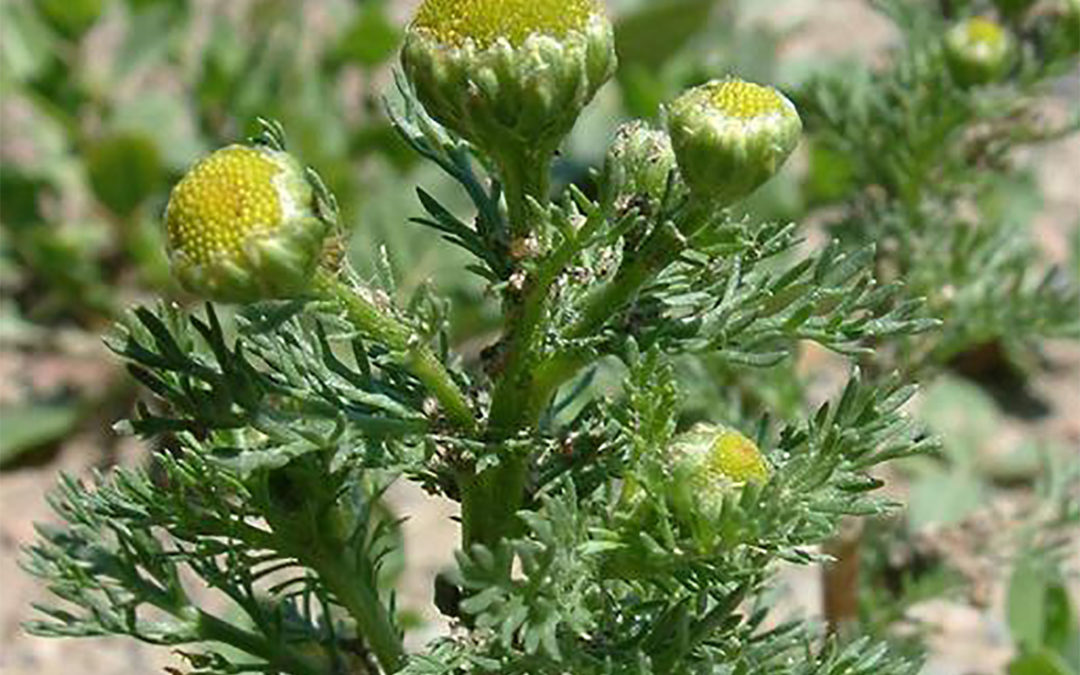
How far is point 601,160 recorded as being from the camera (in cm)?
428

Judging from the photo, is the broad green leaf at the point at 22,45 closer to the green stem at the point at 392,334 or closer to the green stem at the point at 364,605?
the green stem at the point at 364,605

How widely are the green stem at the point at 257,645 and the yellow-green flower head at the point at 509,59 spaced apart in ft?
2.03

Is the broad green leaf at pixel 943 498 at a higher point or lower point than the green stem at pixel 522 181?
higher

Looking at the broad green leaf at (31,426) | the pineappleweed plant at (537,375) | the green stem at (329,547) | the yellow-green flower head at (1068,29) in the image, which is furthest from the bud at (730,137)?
the broad green leaf at (31,426)

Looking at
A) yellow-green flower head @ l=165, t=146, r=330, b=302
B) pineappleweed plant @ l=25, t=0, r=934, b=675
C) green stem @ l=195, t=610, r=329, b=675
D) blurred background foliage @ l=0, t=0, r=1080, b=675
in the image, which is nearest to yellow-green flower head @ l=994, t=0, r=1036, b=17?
blurred background foliage @ l=0, t=0, r=1080, b=675

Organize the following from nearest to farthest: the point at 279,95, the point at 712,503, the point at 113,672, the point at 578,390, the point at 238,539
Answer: the point at 712,503 → the point at 238,539 → the point at 578,390 → the point at 113,672 → the point at 279,95

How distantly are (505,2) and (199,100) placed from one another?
311 cm

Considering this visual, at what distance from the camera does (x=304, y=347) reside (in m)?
1.66

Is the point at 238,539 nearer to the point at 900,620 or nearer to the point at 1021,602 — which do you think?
the point at 900,620

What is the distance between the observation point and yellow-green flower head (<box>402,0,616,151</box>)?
1.42m

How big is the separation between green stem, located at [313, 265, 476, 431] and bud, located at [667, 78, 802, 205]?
0.27 m

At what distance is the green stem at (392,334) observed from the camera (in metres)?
1.54

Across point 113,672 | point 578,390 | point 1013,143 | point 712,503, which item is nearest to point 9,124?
point 113,672

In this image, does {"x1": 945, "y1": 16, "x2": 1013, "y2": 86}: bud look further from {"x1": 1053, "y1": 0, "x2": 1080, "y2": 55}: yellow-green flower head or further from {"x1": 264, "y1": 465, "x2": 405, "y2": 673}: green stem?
A: {"x1": 264, "y1": 465, "x2": 405, "y2": 673}: green stem
